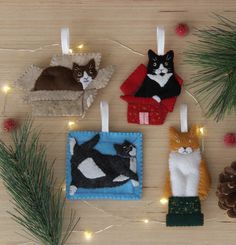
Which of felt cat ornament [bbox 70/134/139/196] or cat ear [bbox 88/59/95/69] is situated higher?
cat ear [bbox 88/59/95/69]

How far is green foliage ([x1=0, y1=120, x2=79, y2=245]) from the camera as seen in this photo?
38.9 inches

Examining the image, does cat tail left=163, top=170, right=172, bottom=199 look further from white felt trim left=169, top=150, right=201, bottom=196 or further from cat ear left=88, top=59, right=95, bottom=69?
cat ear left=88, top=59, right=95, bottom=69

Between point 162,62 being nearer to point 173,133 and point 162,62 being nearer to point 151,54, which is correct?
point 151,54

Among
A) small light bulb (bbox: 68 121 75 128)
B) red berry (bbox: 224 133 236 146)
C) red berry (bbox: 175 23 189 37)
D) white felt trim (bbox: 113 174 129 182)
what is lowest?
white felt trim (bbox: 113 174 129 182)

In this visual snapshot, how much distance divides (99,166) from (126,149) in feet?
0.25

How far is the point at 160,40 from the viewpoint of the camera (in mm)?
1057

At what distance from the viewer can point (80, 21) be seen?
3.56ft

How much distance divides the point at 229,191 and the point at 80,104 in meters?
0.40

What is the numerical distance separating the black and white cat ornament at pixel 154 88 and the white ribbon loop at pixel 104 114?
0.05 meters

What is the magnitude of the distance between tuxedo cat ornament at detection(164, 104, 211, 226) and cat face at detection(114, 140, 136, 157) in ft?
0.31

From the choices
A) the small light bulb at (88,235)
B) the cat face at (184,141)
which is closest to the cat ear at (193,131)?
the cat face at (184,141)

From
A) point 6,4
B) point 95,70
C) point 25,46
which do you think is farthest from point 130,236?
point 6,4

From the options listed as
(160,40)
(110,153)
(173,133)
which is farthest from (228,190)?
(160,40)

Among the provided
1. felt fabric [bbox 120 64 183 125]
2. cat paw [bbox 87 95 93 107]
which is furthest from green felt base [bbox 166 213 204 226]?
cat paw [bbox 87 95 93 107]
